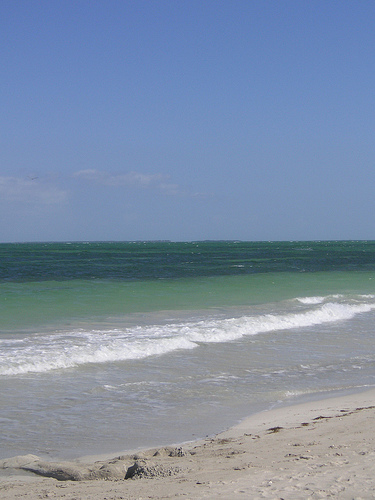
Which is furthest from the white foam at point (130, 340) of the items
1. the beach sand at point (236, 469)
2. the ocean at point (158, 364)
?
the beach sand at point (236, 469)

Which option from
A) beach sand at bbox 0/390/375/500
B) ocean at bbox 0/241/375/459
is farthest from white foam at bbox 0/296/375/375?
beach sand at bbox 0/390/375/500

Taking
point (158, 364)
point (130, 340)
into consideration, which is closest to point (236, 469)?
point (158, 364)

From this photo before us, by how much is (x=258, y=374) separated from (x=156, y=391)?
2.27 meters

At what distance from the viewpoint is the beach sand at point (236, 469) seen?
14.5 feet

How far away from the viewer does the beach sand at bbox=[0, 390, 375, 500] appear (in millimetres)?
4430

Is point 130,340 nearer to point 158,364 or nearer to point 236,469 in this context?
point 158,364

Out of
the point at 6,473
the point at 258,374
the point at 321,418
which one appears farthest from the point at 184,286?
the point at 6,473

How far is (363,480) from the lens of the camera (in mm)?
4492

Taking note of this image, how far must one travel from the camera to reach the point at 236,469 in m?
5.01

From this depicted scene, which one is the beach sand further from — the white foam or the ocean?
the white foam

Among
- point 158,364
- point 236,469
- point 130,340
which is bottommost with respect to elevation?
point 158,364

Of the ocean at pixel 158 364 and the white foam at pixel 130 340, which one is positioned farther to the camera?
the white foam at pixel 130 340

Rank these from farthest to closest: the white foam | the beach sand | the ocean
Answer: the white foam
the ocean
the beach sand

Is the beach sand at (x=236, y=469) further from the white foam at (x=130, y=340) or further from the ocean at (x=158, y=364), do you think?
the white foam at (x=130, y=340)
